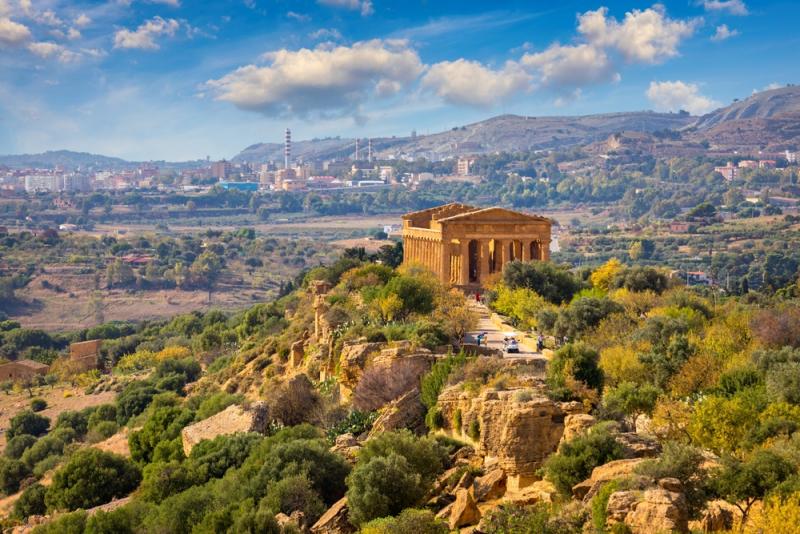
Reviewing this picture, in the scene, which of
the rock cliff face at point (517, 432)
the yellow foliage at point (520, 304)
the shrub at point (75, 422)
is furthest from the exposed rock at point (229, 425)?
the shrub at point (75, 422)

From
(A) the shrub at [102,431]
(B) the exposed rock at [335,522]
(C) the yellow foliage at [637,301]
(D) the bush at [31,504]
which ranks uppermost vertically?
(C) the yellow foliage at [637,301]

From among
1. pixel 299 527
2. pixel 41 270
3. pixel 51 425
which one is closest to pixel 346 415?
pixel 299 527

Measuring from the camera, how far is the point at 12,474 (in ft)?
114

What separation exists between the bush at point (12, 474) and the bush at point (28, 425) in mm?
7322

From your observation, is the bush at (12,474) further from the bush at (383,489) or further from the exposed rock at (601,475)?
the exposed rock at (601,475)

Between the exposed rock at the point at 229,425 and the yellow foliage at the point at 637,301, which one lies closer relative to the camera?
the exposed rock at the point at 229,425

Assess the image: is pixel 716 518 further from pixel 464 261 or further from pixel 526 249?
pixel 526 249

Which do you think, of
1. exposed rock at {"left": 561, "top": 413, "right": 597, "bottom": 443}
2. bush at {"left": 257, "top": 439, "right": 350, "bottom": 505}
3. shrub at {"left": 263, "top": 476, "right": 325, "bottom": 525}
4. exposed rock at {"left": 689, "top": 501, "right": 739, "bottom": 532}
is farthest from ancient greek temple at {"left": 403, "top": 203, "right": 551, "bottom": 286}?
exposed rock at {"left": 689, "top": 501, "right": 739, "bottom": 532}

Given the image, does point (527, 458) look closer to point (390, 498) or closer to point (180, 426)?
point (390, 498)

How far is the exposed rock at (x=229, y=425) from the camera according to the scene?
941 inches

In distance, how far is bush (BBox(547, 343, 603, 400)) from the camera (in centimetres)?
1894

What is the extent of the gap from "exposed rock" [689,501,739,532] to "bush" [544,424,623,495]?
1915 millimetres

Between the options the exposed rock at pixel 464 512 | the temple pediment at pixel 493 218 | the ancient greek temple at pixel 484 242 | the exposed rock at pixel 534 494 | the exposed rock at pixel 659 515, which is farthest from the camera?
the temple pediment at pixel 493 218

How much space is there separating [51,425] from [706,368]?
31177 millimetres
